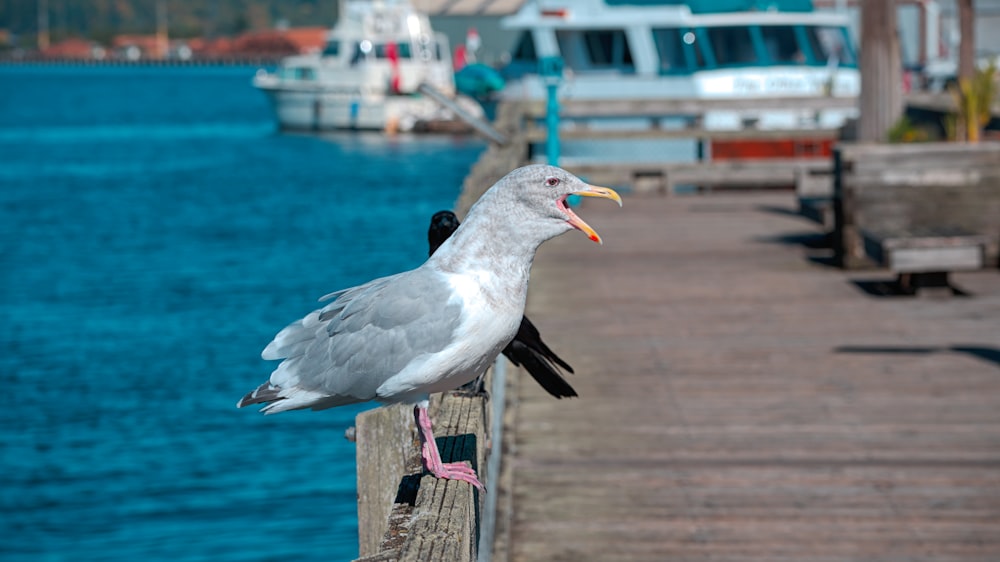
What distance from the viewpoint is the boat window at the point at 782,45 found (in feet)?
96.8

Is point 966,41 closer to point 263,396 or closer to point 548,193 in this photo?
point 548,193

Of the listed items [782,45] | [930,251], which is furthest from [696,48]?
[930,251]

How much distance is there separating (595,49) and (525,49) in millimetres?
5335

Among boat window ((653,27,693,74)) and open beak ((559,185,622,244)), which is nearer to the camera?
open beak ((559,185,622,244))

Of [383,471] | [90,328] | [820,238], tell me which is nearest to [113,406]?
[90,328]

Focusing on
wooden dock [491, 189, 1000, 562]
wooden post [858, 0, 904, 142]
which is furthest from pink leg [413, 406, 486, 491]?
wooden post [858, 0, 904, 142]

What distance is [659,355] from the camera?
35.4ft

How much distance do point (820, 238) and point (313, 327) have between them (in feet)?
38.0

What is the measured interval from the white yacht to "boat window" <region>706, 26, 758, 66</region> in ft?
0.06

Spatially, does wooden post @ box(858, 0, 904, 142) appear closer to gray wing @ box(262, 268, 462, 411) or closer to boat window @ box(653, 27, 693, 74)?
gray wing @ box(262, 268, 462, 411)

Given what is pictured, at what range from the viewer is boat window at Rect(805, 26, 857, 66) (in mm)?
29938

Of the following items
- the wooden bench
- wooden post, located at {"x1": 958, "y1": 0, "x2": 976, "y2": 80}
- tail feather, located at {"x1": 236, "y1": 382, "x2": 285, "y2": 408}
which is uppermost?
wooden post, located at {"x1": 958, "y1": 0, "x2": 976, "y2": 80}

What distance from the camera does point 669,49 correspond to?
29.5 m

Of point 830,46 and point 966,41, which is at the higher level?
point 830,46
